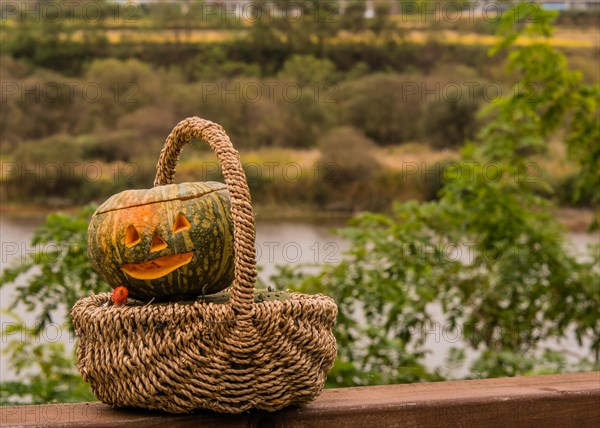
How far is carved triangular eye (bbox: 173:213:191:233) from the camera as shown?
4.10 feet

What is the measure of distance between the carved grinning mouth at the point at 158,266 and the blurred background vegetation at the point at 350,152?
1098 mm

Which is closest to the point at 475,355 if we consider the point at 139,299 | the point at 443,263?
the point at 443,263

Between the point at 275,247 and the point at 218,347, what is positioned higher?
the point at 218,347

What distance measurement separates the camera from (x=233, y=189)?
117cm

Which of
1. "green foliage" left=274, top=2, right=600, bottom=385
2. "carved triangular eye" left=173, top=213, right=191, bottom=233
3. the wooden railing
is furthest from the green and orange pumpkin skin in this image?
"green foliage" left=274, top=2, right=600, bottom=385

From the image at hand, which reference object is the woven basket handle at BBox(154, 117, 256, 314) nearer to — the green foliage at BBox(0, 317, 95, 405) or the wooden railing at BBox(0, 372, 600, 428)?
the wooden railing at BBox(0, 372, 600, 428)

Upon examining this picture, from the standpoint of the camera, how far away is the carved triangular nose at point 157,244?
1234mm

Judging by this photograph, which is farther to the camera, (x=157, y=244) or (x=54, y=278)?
(x=54, y=278)

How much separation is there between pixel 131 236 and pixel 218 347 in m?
0.24

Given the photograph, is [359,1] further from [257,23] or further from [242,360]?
[242,360]

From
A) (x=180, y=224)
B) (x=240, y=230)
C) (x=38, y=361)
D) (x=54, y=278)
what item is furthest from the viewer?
(x=38, y=361)

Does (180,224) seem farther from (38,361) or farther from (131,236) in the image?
(38,361)

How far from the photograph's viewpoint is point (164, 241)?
1.24 metres

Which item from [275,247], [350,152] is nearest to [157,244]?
[275,247]
